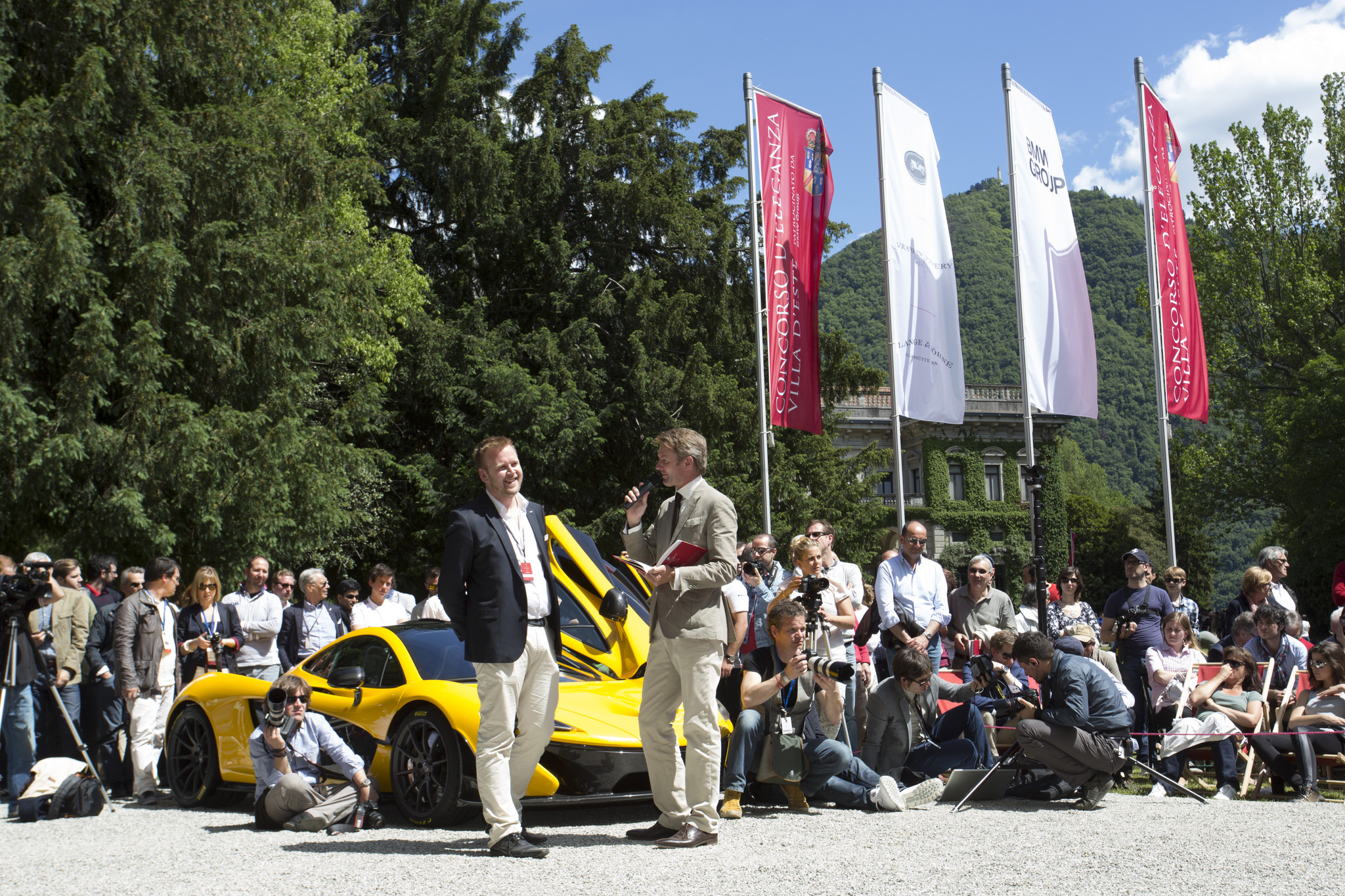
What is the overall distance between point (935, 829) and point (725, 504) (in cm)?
233

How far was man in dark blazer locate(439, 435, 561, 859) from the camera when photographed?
5.57 metres

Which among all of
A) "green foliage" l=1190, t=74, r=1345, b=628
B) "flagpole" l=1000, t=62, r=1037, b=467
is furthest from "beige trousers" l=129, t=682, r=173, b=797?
"green foliage" l=1190, t=74, r=1345, b=628

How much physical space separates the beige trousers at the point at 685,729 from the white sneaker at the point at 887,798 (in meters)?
1.92

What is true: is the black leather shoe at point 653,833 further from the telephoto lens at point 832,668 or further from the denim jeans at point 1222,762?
the denim jeans at point 1222,762

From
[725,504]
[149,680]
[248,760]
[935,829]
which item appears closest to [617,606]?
[725,504]

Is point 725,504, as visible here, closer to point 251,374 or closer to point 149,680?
point 149,680

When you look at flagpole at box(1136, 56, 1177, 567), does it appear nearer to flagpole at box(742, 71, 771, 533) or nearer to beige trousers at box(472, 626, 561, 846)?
flagpole at box(742, 71, 771, 533)

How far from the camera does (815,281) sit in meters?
16.8

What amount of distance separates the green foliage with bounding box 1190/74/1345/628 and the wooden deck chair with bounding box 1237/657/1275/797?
30273 mm

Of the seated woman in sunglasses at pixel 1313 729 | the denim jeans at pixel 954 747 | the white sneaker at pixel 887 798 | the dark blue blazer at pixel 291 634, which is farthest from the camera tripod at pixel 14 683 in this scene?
the seated woman in sunglasses at pixel 1313 729

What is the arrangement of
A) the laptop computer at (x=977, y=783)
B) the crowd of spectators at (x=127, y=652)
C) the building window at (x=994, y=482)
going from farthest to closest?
the building window at (x=994, y=482) < the crowd of spectators at (x=127, y=652) < the laptop computer at (x=977, y=783)

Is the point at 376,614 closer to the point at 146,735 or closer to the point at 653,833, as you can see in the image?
the point at 146,735

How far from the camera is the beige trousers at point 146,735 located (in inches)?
345

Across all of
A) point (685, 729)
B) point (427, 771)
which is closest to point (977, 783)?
point (685, 729)
